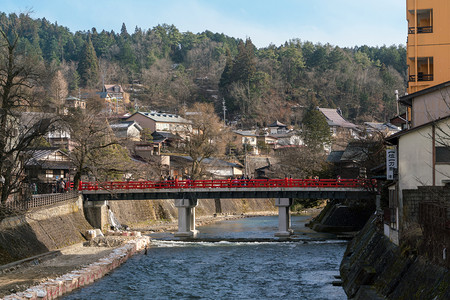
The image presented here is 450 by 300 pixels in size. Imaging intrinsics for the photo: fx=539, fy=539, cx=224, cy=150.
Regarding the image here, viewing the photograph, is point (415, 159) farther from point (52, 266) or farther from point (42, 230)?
point (42, 230)

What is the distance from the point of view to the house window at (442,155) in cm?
2119

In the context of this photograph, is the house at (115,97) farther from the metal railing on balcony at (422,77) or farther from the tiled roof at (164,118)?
the metal railing on balcony at (422,77)

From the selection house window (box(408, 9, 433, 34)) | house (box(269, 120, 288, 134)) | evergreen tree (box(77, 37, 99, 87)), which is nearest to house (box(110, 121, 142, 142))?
house (box(269, 120, 288, 134))

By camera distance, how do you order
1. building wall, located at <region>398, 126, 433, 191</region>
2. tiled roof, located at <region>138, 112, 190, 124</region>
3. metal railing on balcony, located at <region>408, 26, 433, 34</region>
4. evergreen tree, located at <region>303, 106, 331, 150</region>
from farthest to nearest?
tiled roof, located at <region>138, 112, 190, 124</region> < evergreen tree, located at <region>303, 106, 331, 150</region> < metal railing on balcony, located at <region>408, 26, 433, 34</region> < building wall, located at <region>398, 126, 433, 191</region>

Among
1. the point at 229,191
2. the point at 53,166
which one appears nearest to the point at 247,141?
the point at 53,166

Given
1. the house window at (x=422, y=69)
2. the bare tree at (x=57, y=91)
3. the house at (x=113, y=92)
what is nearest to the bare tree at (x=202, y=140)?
the bare tree at (x=57, y=91)

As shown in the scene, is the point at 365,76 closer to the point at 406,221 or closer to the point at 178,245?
the point at 178,245

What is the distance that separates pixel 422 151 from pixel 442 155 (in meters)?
0.89

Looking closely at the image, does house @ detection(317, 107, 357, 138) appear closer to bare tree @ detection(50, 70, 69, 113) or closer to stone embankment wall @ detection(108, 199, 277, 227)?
stone embankment wall @ detection(108, 199, 277, 227)

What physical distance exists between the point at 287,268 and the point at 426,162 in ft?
41.0

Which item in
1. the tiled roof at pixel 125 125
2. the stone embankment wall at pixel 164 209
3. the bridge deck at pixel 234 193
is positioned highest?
the tiled roof at pixel 125 125

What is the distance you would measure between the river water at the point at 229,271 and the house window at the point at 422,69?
12327mm

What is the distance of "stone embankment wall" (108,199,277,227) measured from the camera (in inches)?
2286

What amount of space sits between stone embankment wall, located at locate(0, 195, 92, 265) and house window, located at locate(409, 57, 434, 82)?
2376 centimetres
